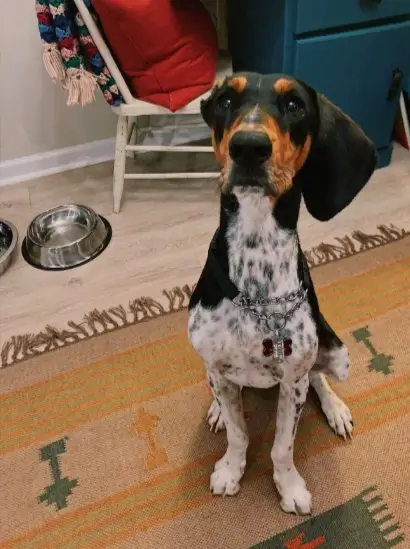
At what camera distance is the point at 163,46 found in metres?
2.02

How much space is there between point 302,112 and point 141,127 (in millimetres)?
1918

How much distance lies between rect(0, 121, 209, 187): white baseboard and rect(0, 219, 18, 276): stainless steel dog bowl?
0.46 m

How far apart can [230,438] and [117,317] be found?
0.73 meters

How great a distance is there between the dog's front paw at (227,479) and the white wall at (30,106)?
187cm

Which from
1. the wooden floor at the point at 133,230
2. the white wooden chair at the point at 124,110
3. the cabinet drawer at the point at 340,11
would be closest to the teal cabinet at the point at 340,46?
the cabinet drawer at the point at 340,11

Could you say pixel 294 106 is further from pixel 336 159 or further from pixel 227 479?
pixel 227 479

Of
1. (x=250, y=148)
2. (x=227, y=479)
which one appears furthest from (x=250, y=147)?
(x=227, y=479)

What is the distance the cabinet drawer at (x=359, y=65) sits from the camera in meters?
2.06

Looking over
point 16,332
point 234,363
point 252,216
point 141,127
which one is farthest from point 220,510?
point 141,127

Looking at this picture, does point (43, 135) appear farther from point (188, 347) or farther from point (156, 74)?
point (188, 347)

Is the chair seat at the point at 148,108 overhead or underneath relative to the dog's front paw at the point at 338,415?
overhead

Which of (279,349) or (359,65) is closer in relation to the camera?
(279,349)

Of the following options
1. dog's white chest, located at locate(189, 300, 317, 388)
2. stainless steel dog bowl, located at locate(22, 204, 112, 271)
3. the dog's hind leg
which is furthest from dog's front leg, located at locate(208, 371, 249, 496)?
stainless steel dog bowl, located at locate(22, 204, 112, 271)

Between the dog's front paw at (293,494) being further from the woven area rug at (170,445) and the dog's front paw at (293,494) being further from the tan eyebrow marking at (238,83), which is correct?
the tan eyebrow marking at (238,83)
